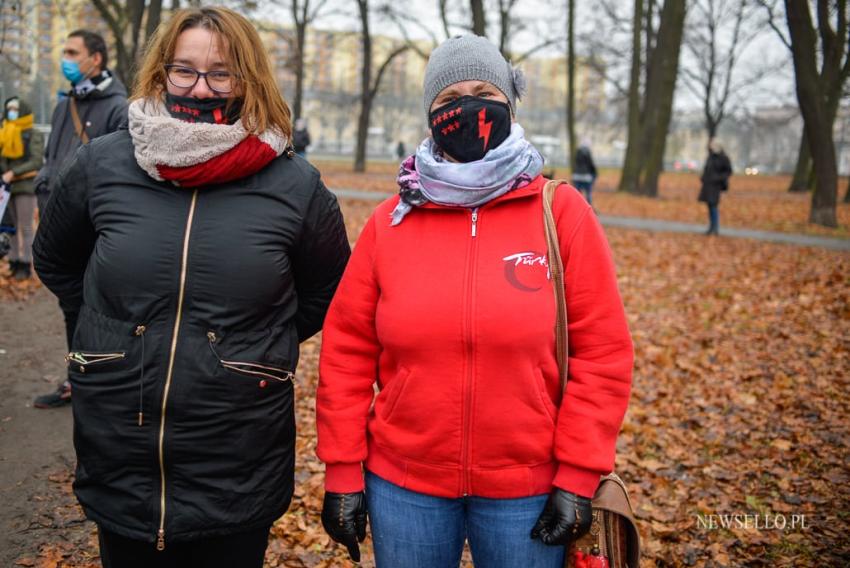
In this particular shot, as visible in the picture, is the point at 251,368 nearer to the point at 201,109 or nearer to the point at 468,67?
the point at 201,109

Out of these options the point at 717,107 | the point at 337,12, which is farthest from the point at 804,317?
the point at 717,107

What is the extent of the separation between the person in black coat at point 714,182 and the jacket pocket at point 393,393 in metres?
14.6

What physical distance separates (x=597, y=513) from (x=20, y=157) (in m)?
8.20

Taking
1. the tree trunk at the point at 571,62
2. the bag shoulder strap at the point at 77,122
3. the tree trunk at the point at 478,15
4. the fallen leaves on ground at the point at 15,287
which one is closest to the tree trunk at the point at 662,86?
the tree trunk at the point at 571,62

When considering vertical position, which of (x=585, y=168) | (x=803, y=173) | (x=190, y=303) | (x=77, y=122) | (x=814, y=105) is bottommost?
(x=190, y=303)

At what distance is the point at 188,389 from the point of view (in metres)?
2.06

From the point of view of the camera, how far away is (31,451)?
4488mm

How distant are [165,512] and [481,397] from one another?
0.98 meters

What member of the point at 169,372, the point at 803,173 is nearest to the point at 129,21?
the point at 169,372

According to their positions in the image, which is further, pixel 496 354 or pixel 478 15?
pixel 478 15

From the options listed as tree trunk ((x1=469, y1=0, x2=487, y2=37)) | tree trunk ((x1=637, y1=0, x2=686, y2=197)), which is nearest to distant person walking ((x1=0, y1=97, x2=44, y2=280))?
tree trunk ((x1=469, y1=0, x2=487, y2=37))

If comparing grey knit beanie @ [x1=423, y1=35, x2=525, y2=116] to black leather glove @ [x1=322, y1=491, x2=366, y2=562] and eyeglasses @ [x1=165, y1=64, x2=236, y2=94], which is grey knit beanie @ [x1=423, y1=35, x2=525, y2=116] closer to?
eyeglasses @ [x1=165, y1=64, x2=236, y2=94]

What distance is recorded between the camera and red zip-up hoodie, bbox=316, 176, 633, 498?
2080mm

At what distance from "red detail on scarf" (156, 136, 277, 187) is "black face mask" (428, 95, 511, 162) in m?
0.56
